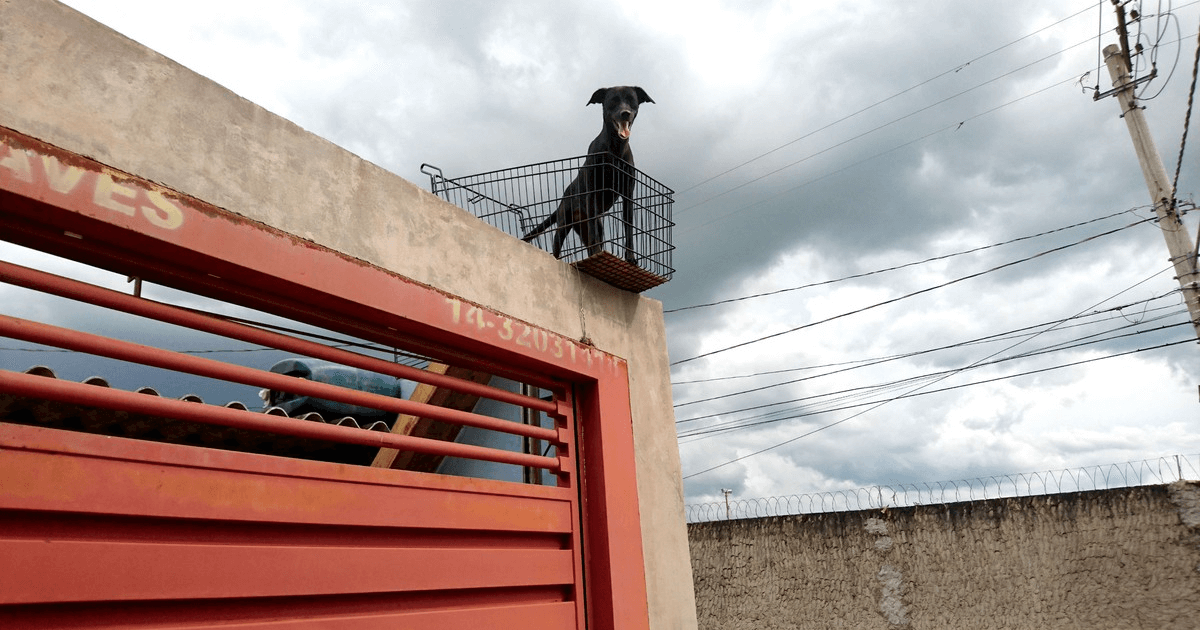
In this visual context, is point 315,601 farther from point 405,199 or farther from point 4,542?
point 405,199

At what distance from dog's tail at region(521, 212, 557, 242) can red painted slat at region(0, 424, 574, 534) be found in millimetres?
1969

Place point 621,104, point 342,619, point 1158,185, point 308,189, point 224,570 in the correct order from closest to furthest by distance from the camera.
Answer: point 224,570 < point 342,619 < point 308,189 < point 621,104 < point 1158,185

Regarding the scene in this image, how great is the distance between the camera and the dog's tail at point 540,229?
214 inches

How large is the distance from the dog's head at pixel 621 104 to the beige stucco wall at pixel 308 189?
3.80 ft

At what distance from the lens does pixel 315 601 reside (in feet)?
10.5

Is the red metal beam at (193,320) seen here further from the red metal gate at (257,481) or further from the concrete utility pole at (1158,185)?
the concrete utility pole at (1158,185)

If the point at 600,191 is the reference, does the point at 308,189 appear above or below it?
below

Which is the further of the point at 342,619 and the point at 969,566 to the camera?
the point at 969,566

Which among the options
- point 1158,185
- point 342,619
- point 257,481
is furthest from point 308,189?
point 1158,185

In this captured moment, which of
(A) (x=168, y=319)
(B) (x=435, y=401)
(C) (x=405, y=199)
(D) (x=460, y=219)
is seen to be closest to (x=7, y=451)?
(A) (x=168, y=319)

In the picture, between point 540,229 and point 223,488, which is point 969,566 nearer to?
point 540,229

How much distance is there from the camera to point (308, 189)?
3621 mm

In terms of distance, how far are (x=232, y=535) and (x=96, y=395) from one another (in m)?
0.74

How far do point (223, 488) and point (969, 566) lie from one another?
8.83 m
